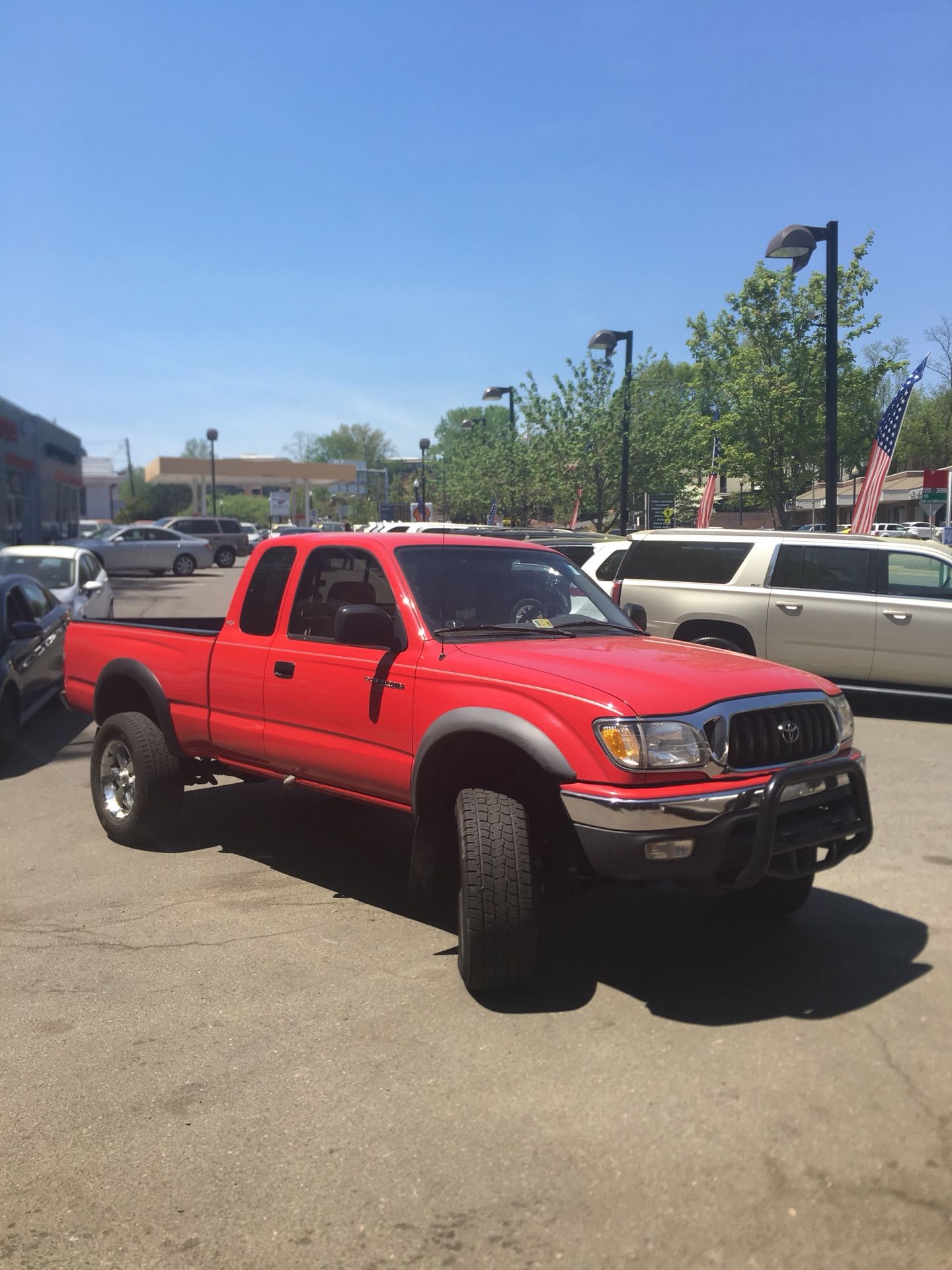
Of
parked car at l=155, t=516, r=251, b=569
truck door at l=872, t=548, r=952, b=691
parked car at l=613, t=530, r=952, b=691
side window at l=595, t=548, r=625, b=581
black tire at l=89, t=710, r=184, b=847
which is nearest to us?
black tire at l=89, t=710, r=184, b=847

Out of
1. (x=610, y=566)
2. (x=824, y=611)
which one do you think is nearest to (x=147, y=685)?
(x=824, y=611)

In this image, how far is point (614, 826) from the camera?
4.01 m

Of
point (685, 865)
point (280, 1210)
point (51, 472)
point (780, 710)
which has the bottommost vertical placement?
point (280, 1210)

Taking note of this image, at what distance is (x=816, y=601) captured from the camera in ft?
36.7

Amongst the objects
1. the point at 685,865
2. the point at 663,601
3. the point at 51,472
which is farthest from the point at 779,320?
the point at 51,472

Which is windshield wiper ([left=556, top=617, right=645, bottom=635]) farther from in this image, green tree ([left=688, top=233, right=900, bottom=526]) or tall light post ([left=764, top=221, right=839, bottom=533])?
green tree ([left=688, top=233, right=900, bottom=526])

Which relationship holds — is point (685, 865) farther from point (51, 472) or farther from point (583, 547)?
point (51, 472)

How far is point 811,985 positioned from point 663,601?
757 cm

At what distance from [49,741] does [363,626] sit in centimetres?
629

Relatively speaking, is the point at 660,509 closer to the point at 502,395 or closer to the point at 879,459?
the point at 502,395

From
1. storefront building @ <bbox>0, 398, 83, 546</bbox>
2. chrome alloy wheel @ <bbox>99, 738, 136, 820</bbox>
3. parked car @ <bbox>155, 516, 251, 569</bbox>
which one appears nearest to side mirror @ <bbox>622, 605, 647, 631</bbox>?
chrome alloy wheel @ <bbox>99, 738, 136, 820</bbox>

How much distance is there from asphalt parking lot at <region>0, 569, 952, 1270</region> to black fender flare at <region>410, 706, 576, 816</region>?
0.88m

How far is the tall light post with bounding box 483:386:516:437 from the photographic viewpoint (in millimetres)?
25516

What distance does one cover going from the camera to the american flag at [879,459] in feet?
61.0
